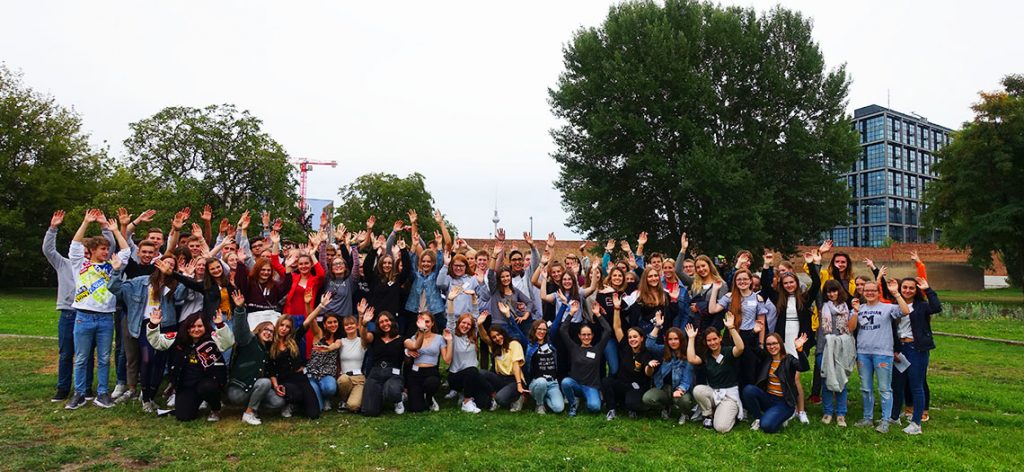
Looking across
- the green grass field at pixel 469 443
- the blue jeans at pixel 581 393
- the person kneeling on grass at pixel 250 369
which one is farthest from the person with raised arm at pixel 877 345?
the person kneeling on grass at pixel 250 369

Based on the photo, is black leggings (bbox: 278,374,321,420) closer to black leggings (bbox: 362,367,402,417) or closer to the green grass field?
the green grass field

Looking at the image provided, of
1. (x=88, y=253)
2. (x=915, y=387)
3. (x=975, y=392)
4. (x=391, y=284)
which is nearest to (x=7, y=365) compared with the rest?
(x=88, y=253)

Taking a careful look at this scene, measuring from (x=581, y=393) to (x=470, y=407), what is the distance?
4.64 feet

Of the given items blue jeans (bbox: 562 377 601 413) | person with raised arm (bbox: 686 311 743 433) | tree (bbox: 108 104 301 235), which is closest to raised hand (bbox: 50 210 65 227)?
blue jeans (bbox: 562 377 601 413)

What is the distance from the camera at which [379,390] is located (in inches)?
307

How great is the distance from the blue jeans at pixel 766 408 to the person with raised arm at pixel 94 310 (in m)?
7.62

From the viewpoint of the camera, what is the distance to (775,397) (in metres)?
7.31

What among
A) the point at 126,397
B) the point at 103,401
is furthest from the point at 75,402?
the point at 126,397

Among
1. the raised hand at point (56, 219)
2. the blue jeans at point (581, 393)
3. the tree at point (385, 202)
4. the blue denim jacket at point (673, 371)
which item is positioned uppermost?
the tree at point (385, 202)

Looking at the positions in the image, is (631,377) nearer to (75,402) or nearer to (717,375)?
(717,375)

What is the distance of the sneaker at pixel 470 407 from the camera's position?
7.94 metres

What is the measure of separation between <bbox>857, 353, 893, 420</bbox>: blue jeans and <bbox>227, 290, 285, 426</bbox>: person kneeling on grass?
675cm

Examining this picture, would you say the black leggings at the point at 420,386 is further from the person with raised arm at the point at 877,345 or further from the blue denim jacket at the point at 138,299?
the person with raised arm at the point at 877,345

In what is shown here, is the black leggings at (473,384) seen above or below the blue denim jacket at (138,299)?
below
